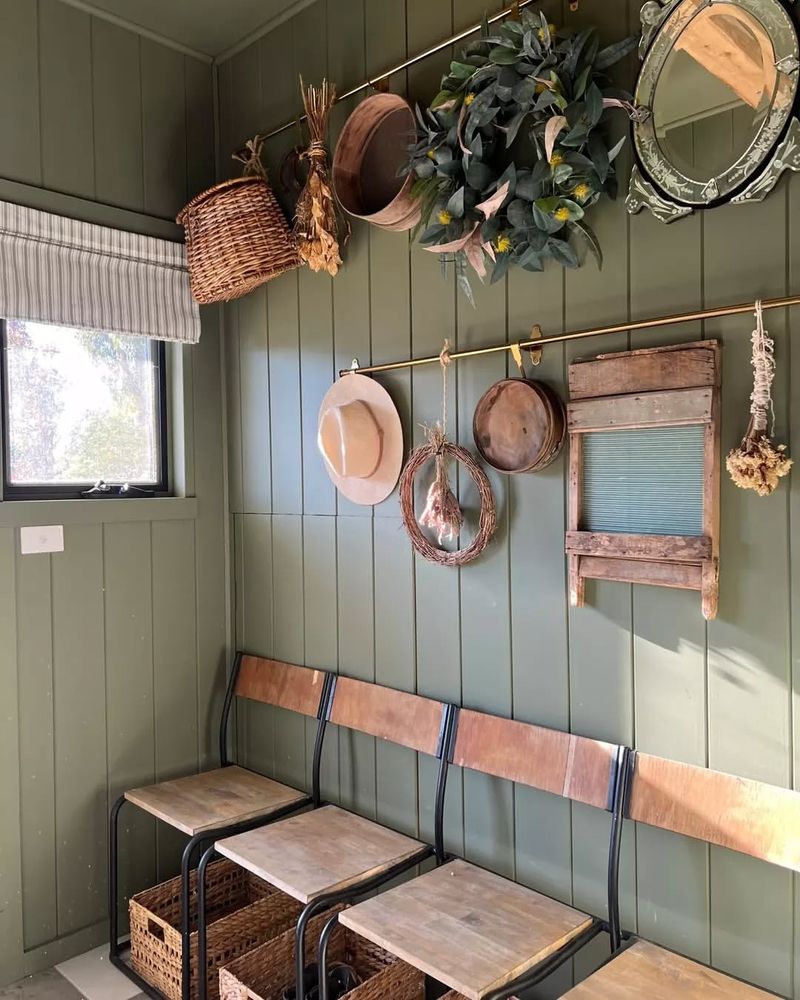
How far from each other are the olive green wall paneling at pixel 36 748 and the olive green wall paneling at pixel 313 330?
2.63ft

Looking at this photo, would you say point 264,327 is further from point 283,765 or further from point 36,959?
point 36,959

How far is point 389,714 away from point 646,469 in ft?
3.32

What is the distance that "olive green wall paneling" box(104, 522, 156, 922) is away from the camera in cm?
260

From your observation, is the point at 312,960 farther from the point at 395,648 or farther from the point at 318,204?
the point at 318,204

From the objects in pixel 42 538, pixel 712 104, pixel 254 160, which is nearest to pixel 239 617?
pixel 42 538

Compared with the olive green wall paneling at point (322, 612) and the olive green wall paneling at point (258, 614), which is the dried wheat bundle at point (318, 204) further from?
the olive green wall paneling at point (258, 614)

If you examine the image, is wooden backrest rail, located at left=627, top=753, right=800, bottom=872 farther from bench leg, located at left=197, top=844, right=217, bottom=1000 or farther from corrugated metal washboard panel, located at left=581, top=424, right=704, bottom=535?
bench leg, located at left=197, top=844, right=217, bottom=1000

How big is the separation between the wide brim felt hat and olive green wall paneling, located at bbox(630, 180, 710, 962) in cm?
76

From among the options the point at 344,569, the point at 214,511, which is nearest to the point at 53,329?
the point at 214,511

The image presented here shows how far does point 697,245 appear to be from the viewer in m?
1.71

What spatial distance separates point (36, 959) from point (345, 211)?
2.36 metres

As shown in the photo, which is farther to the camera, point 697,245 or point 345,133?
point 345,133

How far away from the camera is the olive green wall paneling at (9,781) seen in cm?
236

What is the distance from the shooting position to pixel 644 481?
1.79 meters
